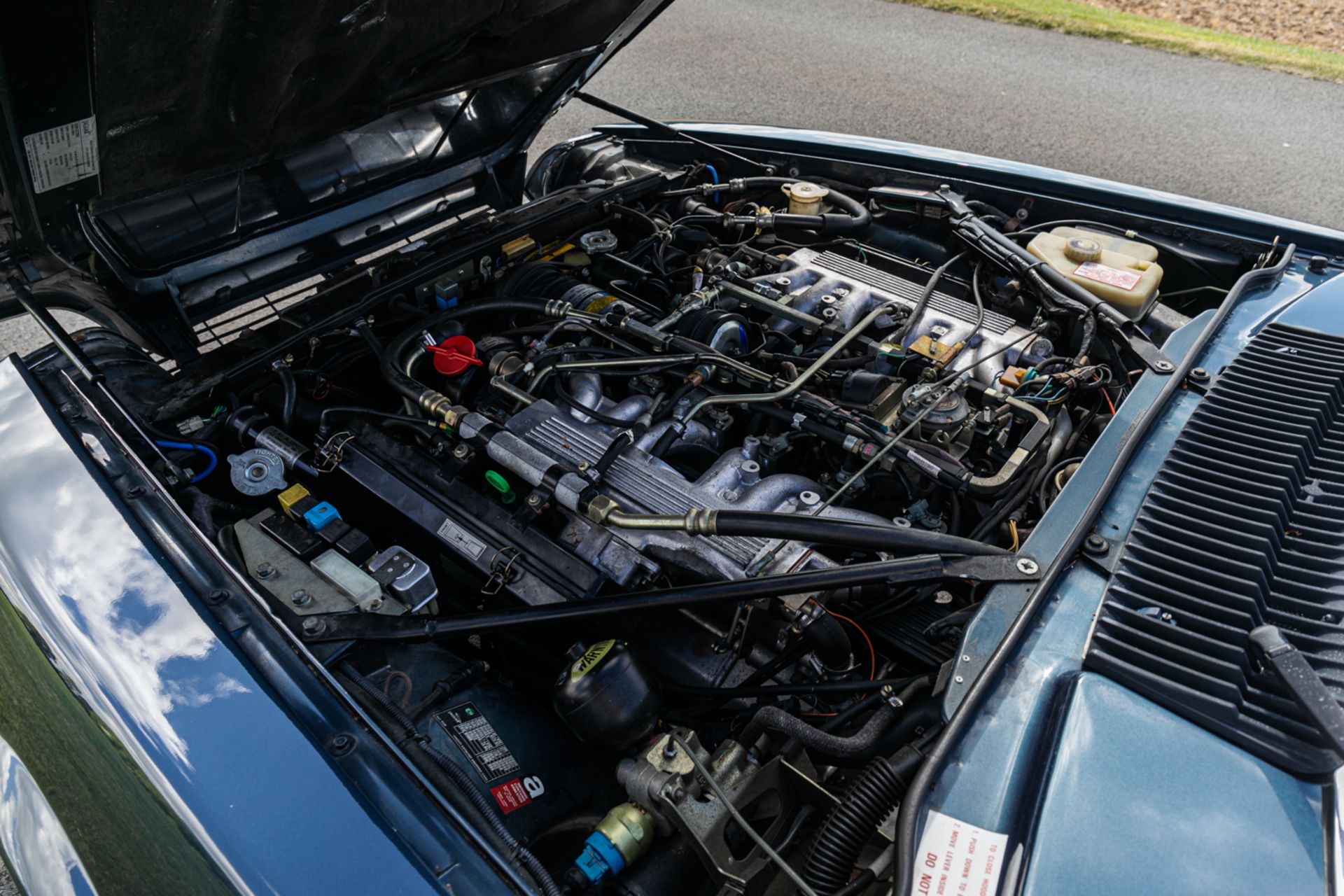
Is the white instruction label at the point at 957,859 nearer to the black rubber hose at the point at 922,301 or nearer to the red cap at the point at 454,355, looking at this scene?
the black rubber hose at the point at 922,301

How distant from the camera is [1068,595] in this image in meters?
1.46

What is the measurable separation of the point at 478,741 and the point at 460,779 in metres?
0.21

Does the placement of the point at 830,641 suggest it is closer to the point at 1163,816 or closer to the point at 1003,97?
the point at 1163,816

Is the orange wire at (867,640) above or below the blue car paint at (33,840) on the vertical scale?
below

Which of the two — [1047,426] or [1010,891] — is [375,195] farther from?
[1010,891]

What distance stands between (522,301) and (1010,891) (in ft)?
5.86

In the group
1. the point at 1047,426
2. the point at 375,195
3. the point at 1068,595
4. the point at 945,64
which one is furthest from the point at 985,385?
the point at 945,64

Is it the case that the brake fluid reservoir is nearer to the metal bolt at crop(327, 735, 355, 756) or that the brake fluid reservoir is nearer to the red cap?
the red cap

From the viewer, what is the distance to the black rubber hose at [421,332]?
2.07 m

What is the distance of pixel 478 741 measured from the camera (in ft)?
5.22

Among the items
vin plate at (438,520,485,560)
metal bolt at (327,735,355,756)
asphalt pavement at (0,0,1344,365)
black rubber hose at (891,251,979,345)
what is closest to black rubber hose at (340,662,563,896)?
metal bolt at (327,735,355,756)

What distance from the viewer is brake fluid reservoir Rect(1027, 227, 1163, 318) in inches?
92.1

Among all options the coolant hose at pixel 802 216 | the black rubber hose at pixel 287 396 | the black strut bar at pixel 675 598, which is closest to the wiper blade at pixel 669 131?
the coolant hose at pixel 802 216

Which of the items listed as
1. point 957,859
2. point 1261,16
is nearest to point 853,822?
point 957,859
